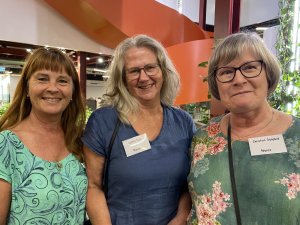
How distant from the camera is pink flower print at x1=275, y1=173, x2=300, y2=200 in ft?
3.85

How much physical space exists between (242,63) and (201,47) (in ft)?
9.13

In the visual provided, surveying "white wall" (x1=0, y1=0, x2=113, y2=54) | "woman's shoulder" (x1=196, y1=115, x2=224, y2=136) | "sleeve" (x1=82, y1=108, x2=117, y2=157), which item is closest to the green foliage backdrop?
"woman's shoulder" (x1=196, y1=115, x2=224, y2=136)

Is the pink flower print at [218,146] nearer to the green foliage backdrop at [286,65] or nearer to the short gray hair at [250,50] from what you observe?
the short gray hair at [250,50]

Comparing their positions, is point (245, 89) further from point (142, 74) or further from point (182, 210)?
point (182, 210)

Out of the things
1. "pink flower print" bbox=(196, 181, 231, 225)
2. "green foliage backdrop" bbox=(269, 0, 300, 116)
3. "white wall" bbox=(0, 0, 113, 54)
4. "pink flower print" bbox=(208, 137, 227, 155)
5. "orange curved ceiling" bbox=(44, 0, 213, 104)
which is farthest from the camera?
"white wall" bbox=(0, 0, 113, 54)

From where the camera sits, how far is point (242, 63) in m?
1.32

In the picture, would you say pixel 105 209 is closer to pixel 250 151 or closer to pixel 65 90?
pixel 65 90

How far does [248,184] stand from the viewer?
1.27 m

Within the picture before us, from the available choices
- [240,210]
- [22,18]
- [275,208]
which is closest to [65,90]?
[240,210]

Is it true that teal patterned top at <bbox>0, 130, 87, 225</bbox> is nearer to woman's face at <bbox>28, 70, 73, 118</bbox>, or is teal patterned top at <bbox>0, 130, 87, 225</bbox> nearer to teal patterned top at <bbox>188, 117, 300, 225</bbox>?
woman's face at <bbox>28, 70, 73, 118</bbox>

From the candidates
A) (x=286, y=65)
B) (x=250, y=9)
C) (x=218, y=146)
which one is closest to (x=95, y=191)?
(x=218, y=146)

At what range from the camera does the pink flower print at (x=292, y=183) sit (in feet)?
3.85

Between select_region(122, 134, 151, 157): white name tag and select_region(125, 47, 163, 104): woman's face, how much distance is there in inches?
9.3

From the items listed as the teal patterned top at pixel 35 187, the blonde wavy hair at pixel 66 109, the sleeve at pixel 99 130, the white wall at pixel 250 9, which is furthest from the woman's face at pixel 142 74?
the white wall at pixel 250 9
